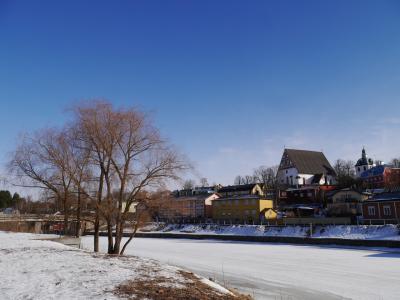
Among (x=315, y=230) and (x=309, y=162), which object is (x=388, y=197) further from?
(x=309, y=162)

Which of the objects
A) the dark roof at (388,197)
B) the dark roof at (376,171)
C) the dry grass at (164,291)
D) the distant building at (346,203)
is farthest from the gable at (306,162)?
the dry grass at (164,291)

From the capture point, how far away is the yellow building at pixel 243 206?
7200 centimetres

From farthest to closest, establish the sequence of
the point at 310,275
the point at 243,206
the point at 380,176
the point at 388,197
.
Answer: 1. the point at 380,176
2. the point at 243,206
3. the point at 388,197
4. the point at 310,275

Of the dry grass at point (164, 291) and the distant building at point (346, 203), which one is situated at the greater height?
the distant building at point (346, 203)

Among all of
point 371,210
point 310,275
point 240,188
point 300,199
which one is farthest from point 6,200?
point 310,275

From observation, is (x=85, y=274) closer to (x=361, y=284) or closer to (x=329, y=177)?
(x=361, y=284)

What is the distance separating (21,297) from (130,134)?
15123mm

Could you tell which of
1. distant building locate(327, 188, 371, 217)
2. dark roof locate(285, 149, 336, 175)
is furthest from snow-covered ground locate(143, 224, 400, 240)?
dark roof locate(285, 149, 336, 175)

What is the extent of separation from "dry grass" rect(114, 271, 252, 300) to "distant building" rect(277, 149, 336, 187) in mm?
92149

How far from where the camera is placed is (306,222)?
5544cm

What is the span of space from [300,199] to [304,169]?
71.5 ft

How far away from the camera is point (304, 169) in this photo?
104062 mm

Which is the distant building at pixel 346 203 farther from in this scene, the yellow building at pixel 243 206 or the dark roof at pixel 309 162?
the dark roof at pixel 309 162

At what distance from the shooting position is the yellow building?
236 feet
